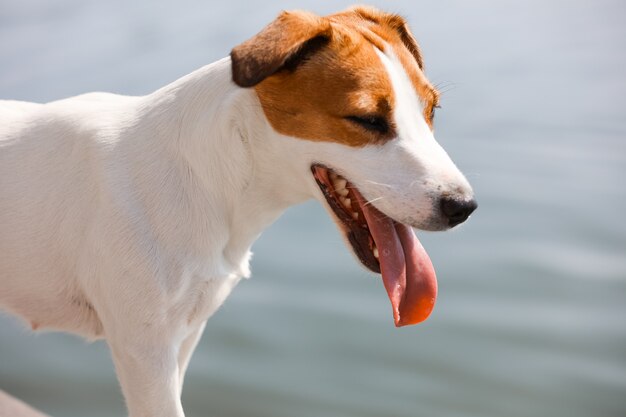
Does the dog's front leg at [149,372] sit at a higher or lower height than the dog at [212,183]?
lower

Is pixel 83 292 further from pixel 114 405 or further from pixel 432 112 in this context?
pixel 114 405

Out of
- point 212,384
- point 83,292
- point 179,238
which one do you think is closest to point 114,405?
point 212,384

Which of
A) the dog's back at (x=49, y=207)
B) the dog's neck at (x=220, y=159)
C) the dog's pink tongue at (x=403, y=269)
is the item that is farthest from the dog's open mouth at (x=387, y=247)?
the dog's back at (x=49, y=207)

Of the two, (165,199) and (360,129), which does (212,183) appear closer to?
(165,199)

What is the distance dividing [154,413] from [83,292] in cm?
46

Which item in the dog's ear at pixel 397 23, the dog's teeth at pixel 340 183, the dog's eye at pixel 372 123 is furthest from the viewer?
the dog's ear at pixel 397 23

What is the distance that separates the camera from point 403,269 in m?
2.72

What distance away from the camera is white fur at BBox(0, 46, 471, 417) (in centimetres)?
258

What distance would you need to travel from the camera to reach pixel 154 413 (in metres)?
2.77

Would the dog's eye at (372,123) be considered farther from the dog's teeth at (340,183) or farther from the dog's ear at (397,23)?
the dog's ear at (397,23)

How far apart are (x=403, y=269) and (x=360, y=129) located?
466 mm

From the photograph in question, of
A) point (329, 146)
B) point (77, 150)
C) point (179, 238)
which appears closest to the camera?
point (329, 146)

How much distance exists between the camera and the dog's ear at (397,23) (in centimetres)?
299

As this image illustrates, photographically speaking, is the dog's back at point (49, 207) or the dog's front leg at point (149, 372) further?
the dog's back at point (49, 207)
